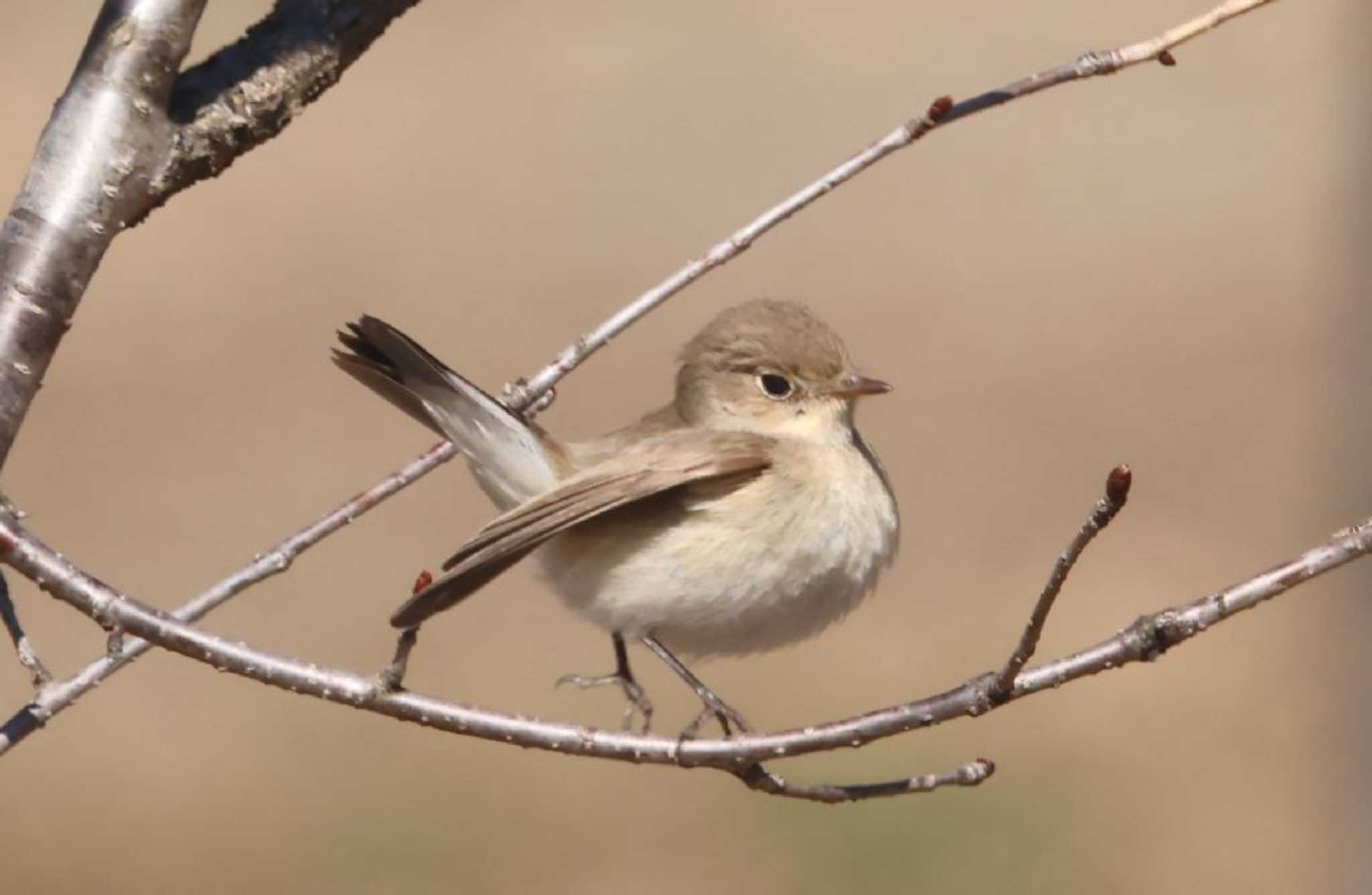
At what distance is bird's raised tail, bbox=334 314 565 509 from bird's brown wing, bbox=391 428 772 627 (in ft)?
0.50

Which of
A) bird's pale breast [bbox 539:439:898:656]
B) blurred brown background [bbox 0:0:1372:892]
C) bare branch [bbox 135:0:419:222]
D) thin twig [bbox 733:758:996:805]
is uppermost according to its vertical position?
blurred brown background [bbox 0:0:1372:892]

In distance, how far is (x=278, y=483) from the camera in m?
15.9

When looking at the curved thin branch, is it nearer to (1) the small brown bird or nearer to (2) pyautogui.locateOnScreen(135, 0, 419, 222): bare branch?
(2) pyautogui.locateOnScreen(135, 0, 419, 222): bare branch

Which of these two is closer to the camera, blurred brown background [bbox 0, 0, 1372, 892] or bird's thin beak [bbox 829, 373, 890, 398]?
bird's thin beak [bbox 829, 373, 890, 398]

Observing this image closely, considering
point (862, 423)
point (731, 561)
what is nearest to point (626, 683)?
point (731, 561)

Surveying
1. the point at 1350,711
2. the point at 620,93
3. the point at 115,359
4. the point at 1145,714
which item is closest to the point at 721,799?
the point at 1145,714

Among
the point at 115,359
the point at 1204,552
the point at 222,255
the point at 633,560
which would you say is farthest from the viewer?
the point at 222,255

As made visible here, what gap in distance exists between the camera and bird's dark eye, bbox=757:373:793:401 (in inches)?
216

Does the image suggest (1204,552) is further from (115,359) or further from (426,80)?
(426,80)

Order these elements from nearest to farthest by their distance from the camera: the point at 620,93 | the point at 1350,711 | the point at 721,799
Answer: the point at 1350,711
the point at 721,799
the point at 620,93

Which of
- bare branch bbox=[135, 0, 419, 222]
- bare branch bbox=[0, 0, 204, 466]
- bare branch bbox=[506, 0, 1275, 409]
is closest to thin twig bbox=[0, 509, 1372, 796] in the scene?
bare branch bbox=[0, 0, 204, 466]

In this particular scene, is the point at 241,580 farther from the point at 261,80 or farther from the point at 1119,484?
the point at 1119,484

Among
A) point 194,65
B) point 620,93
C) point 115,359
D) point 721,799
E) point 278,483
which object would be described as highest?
point 620,93

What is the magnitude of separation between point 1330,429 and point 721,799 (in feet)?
15.2
